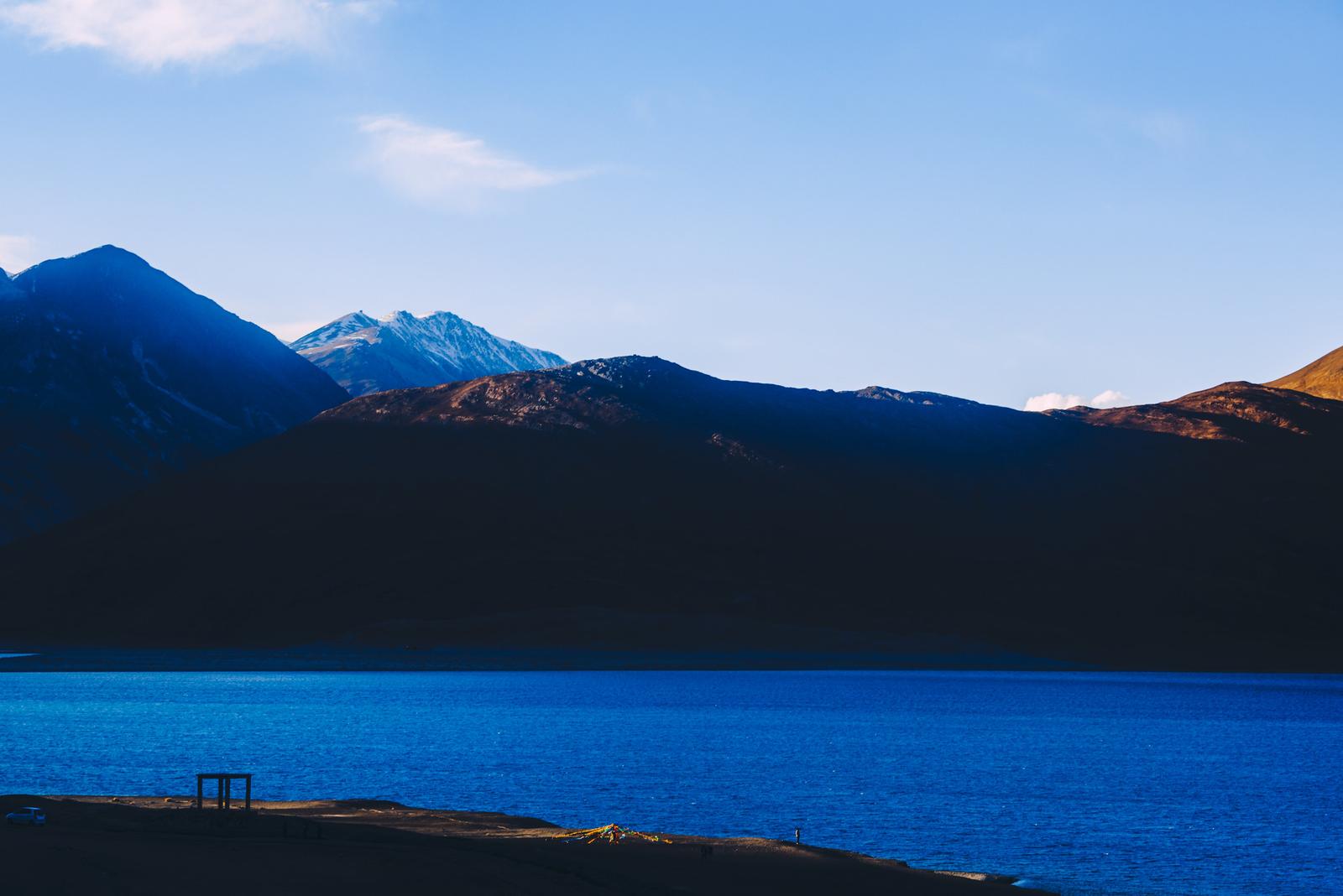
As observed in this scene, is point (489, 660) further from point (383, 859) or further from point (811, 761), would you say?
point (383, 859)

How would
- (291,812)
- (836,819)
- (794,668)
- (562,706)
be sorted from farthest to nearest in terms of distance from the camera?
(794,668)
(562,706)
(836,819)
(291,812)

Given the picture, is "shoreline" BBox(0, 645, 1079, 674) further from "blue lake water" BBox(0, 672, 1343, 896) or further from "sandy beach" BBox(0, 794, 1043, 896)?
"sandy beach" BBox(0, 794, 1043, 896)

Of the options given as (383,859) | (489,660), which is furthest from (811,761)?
(489,660)

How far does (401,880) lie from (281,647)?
506 ft

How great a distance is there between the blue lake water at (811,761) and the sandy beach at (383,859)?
7.07 metres

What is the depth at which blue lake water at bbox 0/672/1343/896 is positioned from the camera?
55562 millimetres

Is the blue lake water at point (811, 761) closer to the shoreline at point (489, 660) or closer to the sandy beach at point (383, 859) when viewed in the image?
the sandy beach at point (383, 859)

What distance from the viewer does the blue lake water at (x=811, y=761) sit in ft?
182

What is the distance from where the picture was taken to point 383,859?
3869 centimetres

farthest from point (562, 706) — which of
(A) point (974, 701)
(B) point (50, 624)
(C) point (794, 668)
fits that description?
(B) point (50, 624)

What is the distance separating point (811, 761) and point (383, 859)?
46.4m

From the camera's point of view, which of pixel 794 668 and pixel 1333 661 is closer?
pixel 794 668

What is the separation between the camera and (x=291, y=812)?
5225 centimetres

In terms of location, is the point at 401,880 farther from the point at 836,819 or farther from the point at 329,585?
the point at 329,585
